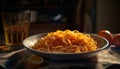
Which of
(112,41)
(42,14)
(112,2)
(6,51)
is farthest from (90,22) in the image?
(6,51)

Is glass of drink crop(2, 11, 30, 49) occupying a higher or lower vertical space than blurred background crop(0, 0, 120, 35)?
higher

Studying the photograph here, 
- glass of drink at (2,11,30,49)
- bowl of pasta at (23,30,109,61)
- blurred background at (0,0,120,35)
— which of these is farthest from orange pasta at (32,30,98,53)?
blurred background at (0,0,120,35)

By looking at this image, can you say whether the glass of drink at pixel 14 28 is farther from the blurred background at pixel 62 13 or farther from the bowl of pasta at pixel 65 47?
the blurred background at pixel 62 13

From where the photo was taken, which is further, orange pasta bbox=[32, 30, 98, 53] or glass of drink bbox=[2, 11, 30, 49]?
glass of drink bbox=[2, 11, 30, 49]

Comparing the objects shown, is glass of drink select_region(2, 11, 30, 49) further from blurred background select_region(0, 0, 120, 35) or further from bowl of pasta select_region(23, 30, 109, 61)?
blurred background select_region(0, 0, 120, 35)

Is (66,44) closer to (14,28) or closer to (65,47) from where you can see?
(65,47)

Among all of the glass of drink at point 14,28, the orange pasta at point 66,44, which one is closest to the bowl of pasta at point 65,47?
the orange pasta at point 66,44

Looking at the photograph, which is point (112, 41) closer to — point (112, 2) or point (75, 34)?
point (75, 34)
